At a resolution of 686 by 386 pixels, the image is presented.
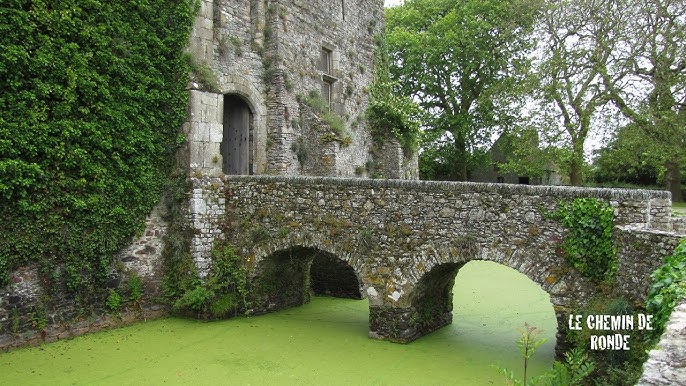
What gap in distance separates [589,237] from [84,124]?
27.1 feet

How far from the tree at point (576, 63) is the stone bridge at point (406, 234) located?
10725mm

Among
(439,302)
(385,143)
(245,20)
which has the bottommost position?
(439,302)

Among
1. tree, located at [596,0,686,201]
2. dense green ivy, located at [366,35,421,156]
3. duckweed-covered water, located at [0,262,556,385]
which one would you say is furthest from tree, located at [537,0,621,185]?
duckweed-covered water, located at [0,262,556,385]

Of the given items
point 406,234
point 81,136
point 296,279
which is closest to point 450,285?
point 406,234

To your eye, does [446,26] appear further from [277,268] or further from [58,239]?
[58,239]

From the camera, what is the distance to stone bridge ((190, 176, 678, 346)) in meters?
7.47

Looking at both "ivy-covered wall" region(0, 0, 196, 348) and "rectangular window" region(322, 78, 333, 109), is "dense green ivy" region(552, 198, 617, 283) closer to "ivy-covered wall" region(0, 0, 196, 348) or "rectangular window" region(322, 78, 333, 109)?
"ivy-covered wall" region(0, 0, 196, 348)

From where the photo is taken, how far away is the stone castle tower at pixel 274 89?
36.7 feet

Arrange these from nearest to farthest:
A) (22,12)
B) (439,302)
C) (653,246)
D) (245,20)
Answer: (653,246) < (22,12) < (439,302) < (245,20)

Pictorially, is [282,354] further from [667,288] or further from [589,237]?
[667,288]

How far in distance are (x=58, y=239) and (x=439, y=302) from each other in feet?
23.1

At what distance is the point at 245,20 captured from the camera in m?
12.6

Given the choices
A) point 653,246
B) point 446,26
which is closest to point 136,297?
point 653,246

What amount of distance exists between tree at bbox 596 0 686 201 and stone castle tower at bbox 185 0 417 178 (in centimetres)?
886
